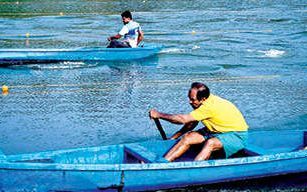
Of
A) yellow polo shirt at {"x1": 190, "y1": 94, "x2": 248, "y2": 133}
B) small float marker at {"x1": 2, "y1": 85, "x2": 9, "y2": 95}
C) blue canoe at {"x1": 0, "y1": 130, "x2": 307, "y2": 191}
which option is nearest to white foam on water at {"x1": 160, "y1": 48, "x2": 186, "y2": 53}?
small float marker at {"x1": 2, "y1": 85, "x2": 9, "y2": 95}

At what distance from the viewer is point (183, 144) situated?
9453 millimetres

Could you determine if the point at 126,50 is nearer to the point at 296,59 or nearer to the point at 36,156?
the point at 296,59

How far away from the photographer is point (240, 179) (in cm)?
934

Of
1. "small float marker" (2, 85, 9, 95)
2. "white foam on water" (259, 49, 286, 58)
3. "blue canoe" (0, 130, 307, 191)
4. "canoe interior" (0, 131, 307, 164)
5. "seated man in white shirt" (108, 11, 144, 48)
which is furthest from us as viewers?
"white foam on water" (259, 49, 286, 58)

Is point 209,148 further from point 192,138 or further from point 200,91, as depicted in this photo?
point 200,91

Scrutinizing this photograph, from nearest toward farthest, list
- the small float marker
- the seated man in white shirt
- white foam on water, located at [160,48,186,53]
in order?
the small float marker < the seated man in white shirt < white foam on water, located at [160,48,186,53]

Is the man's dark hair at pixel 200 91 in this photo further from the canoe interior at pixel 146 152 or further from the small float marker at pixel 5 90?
the small float marker at pixel 5 90

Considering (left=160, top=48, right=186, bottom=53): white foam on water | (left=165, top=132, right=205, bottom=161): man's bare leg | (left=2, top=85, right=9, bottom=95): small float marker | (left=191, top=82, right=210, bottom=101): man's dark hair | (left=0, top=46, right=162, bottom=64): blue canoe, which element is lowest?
(left=160, top=48, right=186, bottom=53): white foam on water

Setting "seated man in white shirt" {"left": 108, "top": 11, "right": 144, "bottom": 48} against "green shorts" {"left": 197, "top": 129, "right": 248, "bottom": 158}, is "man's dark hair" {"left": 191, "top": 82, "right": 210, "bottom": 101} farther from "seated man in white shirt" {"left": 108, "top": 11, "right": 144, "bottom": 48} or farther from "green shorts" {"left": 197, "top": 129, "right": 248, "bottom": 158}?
"seated man in white shirt" {"left": 108, "top": 11, "right": 144, "bottom": 48}

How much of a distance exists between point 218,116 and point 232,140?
15.5 inches

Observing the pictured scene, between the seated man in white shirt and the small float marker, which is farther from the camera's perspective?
the seated man in white shirt

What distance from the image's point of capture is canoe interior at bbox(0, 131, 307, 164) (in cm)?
923

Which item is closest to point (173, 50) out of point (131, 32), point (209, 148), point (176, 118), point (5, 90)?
point (131, 32)

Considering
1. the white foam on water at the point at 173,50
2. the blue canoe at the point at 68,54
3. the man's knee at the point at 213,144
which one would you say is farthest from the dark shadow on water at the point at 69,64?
the man's knee at the point at 213,144
